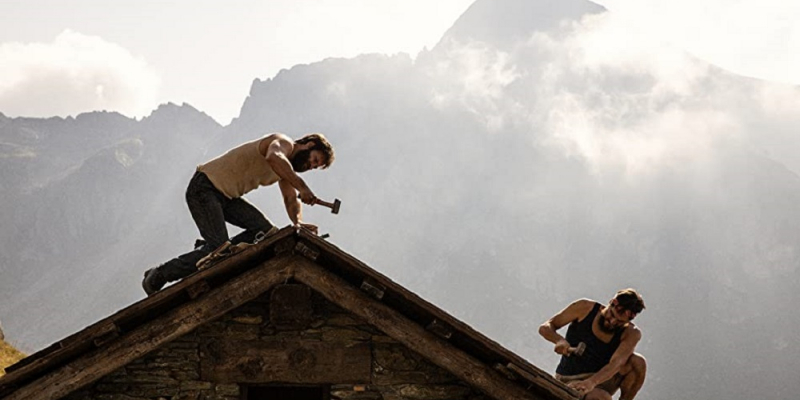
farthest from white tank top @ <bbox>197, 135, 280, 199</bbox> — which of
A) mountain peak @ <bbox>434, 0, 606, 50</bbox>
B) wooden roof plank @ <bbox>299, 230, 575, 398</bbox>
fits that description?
mountain peak @ <bbox>434, 0, 606, 50</bbox>

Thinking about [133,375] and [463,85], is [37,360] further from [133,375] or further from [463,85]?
[463,85]

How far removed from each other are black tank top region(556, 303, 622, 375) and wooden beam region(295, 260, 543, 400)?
4.84 feet

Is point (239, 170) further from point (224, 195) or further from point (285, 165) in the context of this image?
point (285, 165)

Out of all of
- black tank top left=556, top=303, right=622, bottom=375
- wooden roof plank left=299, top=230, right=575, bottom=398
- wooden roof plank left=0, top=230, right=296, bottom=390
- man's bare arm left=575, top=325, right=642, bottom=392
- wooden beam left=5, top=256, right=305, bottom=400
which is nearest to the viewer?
wooden roof plank left=0, top=230, right=296, bottom=390

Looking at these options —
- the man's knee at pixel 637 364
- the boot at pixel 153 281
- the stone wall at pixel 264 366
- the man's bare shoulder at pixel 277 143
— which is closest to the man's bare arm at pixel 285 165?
the man's bare shoulder at pixel 277 143

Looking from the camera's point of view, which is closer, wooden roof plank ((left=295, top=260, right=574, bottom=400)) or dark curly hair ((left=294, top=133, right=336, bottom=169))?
wooden roof plank ((left=295, top=260, right=574, bottom=400))

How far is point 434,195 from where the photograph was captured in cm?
13525

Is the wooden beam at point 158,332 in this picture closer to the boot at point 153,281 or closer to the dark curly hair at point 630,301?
the boot at point 153,281

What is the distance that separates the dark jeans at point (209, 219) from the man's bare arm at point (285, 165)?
1023mm

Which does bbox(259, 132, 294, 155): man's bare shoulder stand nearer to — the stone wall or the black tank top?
the stone wall

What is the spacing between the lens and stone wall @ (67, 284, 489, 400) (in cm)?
644

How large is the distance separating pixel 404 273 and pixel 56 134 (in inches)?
3782

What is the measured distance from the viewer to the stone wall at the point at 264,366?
21.1 feet

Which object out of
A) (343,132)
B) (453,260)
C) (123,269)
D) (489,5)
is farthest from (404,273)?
(489,5)
